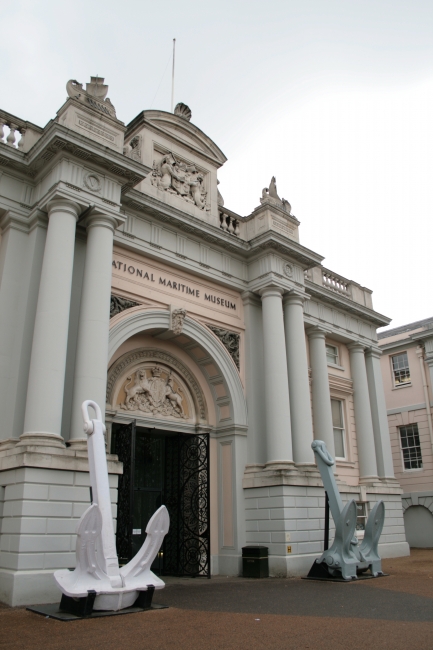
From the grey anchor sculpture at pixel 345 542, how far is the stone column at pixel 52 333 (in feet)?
20.5

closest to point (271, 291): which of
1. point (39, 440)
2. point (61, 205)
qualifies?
point (61, 205)

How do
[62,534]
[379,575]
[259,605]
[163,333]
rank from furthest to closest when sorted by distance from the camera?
1. [163,333]
2. [379,575]
3. [62,534]
4. [259,605]

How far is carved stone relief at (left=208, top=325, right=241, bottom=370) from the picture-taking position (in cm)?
1650

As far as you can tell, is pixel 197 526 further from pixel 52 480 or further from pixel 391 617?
pixel 391 617

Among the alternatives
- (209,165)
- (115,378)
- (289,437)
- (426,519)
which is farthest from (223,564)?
(426,519)

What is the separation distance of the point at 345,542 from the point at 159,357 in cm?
674

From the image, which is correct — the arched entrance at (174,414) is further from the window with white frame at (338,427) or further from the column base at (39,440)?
the window with white frame at (338,427)

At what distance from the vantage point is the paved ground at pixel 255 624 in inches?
253

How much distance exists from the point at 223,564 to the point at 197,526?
134 cm

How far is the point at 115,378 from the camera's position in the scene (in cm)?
1441

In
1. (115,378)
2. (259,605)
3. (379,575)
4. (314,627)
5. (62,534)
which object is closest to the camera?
(314,627)

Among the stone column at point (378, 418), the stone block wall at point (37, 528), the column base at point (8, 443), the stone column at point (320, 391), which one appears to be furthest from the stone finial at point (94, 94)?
the stone column at point (378, 418)

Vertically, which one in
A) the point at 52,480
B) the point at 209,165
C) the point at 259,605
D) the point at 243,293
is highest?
the point at 209,165

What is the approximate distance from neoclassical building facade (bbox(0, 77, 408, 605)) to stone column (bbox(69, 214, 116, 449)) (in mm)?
38
